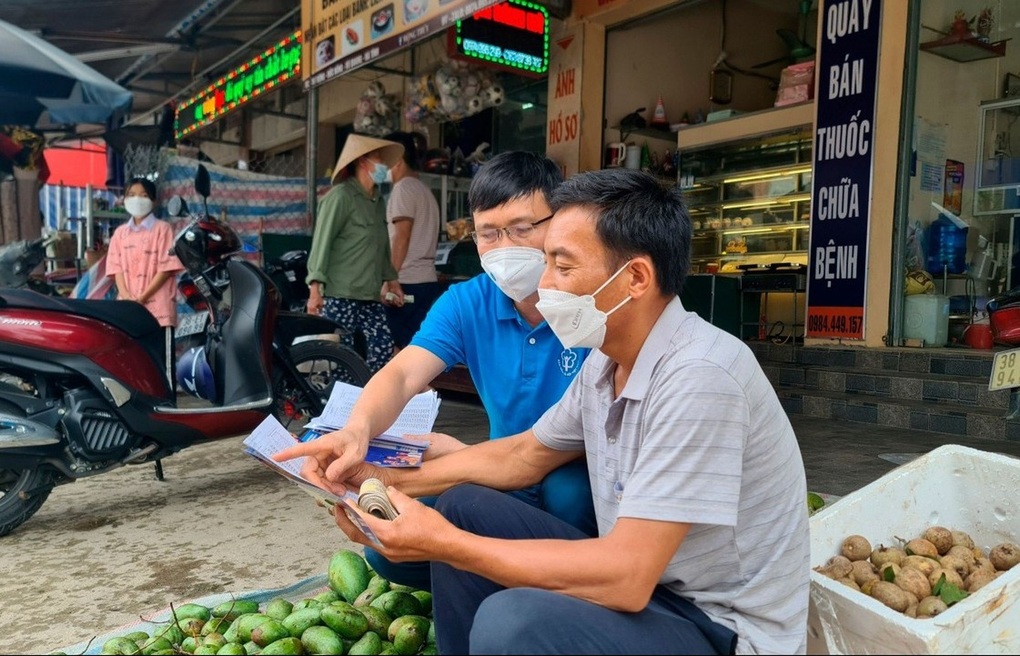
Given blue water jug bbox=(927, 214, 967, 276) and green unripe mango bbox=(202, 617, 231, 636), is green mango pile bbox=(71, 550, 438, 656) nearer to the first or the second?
green unripe mango bbox=(202, 617, 231, 636)

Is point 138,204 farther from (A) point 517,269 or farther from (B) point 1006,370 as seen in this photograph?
(B) point 1006,370

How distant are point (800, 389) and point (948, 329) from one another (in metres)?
1.14

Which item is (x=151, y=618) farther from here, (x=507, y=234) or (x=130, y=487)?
(x=130, y=487)

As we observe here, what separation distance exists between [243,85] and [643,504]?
28.4 ft

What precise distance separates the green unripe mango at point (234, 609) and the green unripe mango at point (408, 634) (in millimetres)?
457

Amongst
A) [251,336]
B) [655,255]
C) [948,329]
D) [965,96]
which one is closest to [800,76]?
[965,96]

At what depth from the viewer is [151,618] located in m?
2.15

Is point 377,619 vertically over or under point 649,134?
under

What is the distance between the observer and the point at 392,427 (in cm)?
210

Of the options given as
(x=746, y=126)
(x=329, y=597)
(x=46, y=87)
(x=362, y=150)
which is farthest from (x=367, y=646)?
(x=746, y=126)

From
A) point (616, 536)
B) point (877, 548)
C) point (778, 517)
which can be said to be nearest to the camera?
point (616, 536)

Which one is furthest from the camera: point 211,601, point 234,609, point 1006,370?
point 1006,370

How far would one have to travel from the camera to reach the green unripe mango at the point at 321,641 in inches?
66.1

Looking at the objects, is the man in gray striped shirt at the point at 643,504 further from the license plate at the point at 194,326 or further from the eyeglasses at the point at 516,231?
the license plate at the point at 194,326
